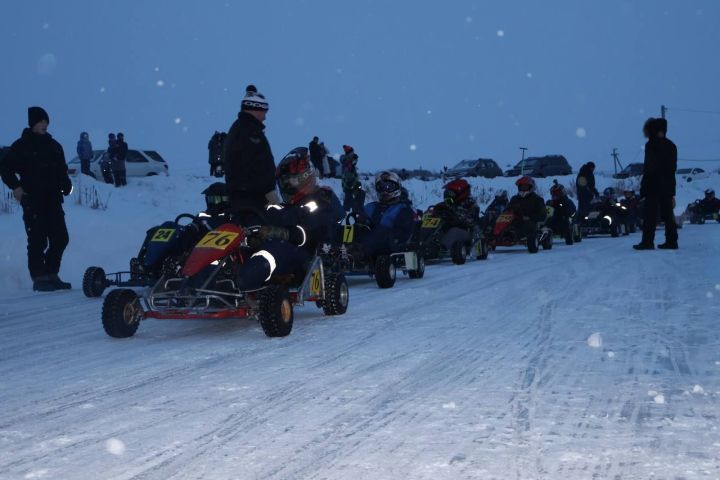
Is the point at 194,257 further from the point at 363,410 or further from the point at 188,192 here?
the point at 188,192

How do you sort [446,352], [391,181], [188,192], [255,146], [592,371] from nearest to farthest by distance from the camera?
[592,371]
[446,352]
[255,146]
[391,181]
[188,192]

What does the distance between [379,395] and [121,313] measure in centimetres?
264

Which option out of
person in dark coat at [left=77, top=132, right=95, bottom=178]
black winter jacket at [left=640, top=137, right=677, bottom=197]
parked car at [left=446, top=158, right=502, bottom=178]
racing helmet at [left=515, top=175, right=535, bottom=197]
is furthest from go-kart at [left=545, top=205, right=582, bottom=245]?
parked car at [left=446, top=158, right=502, bottom=178]

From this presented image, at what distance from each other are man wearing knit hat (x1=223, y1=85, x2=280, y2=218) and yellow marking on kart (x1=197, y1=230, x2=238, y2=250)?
0.73 meters

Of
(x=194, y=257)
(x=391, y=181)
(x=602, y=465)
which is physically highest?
(x=391, y=181)

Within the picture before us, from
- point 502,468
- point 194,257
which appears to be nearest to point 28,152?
Answer: point 194,257

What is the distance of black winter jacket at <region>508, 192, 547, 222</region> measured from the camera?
1666cm

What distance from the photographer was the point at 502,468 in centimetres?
310

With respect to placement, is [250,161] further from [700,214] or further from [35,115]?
[700,214]

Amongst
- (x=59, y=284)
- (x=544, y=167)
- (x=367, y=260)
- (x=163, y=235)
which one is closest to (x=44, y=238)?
(x=59, y=284)

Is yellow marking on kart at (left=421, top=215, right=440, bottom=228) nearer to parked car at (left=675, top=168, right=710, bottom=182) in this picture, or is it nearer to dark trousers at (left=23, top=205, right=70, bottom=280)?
dark trousers at (left=23, top=205, right=70, bottom=280)

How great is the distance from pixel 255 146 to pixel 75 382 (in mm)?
2856

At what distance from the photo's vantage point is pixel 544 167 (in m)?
48.3

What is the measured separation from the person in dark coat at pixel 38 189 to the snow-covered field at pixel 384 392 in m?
2.07
